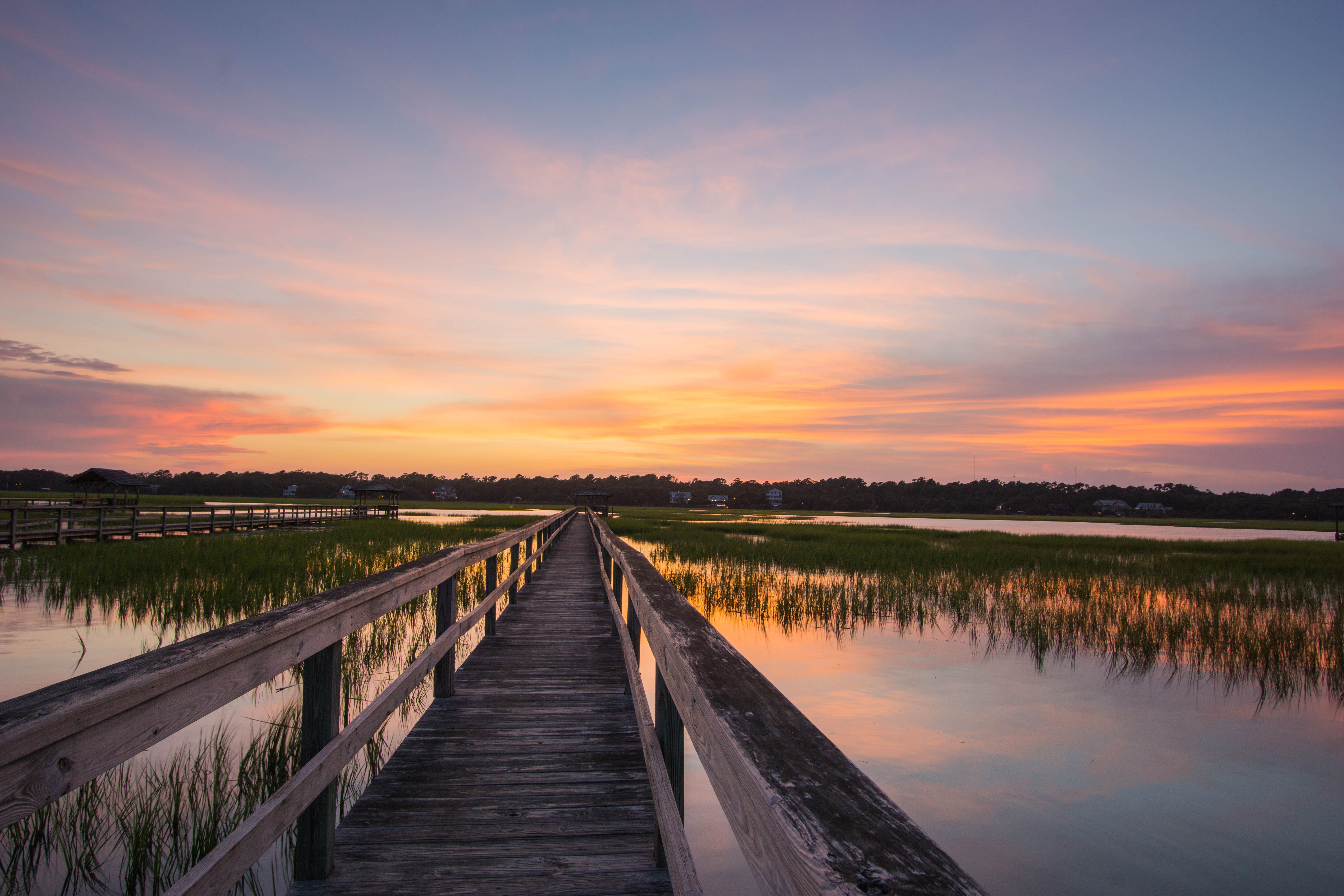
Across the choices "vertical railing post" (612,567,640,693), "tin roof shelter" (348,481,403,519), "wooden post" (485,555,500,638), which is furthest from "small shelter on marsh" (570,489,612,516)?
"vertical railing post" (612,567,640,693)

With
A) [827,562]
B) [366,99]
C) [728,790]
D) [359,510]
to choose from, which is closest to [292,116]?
[366,99]

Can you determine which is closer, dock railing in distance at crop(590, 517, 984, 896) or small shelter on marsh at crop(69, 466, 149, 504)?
dock railing in distance at crop(590, 517, 984, 896)

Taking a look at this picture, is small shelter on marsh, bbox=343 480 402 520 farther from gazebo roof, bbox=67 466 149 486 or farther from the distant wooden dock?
the distant wooden dock

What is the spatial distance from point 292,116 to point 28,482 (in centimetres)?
14354

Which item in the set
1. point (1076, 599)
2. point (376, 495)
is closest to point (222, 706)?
point (1076, 599)

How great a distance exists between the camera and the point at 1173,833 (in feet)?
16.0

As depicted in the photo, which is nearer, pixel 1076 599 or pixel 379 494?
pixel 1076 599

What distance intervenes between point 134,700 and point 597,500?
7200 centimetres

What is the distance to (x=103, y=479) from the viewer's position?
34.5m

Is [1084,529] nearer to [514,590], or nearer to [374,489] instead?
[514,590]

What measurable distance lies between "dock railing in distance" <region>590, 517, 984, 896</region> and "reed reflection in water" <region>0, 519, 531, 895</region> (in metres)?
3.38

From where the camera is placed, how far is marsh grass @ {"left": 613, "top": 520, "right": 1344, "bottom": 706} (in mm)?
9117

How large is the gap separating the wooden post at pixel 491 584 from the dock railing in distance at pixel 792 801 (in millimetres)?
5049

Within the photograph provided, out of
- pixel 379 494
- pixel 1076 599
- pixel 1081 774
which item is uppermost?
pixel 379 494
